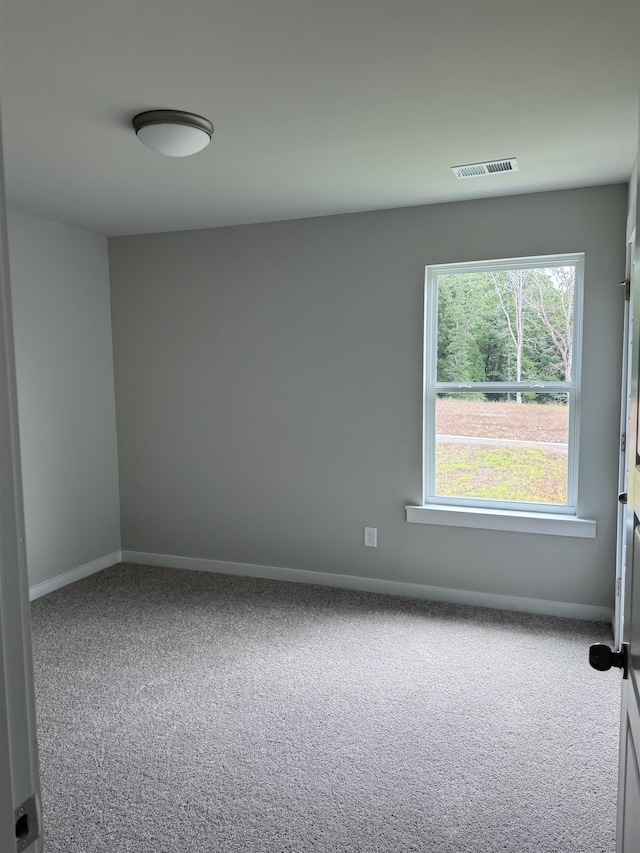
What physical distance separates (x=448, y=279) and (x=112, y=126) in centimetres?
220

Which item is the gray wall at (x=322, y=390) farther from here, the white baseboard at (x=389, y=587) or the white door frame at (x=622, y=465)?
the white door frame at (x=622, y=465)

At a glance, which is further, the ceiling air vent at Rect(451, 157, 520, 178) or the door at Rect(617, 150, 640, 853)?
the ceiling air vent at Rect(451, 157, 520, 178)

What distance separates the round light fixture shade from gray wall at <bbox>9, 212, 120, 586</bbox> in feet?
5.73

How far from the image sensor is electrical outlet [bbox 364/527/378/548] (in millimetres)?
4223

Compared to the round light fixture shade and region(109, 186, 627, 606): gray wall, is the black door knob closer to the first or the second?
the round light fixture shade

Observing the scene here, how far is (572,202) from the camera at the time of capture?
3.58 m

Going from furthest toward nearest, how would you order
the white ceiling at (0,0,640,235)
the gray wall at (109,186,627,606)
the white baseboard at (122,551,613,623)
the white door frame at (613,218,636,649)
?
the white baseboard at (122,551,613,623), the gray wall at (109,186,627,606), the white door frame at (613,218,636,649), the white ceiling at (0,0,640,235)

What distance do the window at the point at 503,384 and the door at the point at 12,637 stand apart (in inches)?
137

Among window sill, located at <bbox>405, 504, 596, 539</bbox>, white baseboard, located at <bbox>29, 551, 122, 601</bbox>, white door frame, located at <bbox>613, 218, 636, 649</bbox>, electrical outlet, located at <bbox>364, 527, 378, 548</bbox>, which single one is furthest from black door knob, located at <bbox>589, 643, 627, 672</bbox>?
white baseboard, located at <bbox>29, 551, 122, 601</bbox>

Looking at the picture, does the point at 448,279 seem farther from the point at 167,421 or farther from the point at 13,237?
the point at 13,237

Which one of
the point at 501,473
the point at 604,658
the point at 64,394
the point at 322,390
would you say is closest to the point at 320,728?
the point at 604,658

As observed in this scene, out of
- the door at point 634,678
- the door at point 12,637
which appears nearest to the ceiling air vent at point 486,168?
the door at point 634,678

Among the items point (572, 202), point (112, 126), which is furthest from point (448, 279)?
point (112, 126)

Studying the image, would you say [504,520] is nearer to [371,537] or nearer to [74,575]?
[371,537]
